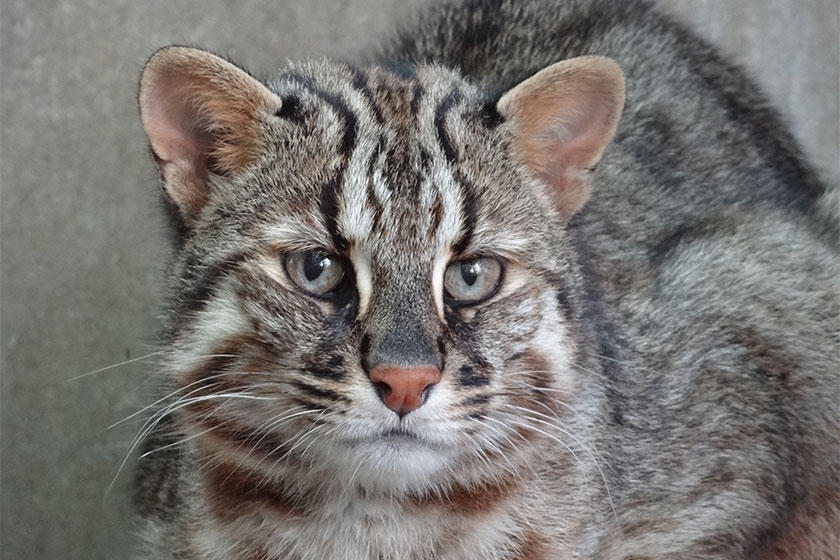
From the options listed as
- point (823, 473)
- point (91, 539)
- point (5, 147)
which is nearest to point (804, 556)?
point (823, 473)

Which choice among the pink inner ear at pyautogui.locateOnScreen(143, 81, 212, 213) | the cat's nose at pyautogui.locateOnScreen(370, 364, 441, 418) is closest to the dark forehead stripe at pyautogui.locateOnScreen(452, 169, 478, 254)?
the cat's nose at pyautogui.locateOnScreen(370, 364, 441, 418)

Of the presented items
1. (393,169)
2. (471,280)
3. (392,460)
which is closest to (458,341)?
(471,280)

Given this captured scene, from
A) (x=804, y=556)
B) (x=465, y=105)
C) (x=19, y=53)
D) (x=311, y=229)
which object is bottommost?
(x=804, y=556)

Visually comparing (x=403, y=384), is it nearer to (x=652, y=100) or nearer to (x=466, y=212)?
(x=466, y=212)

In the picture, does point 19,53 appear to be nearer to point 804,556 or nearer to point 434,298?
point 434,298

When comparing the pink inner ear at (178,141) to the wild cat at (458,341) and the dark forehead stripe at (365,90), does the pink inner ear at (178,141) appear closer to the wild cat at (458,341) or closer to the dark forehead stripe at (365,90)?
the wild cat at (458,341)

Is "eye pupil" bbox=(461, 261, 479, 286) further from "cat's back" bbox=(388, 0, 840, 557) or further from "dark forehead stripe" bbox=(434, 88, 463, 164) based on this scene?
"cat's back" bbox=(388, 0, 840, 557)

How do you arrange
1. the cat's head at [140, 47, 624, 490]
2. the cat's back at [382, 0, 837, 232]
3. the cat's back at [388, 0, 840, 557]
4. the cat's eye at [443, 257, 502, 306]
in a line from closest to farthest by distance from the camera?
the cat's head at [140, 47, 624, 490] < the cat's eye at [443, 257, 502, 306] < the cat's back at [388, 0, 840, 557] < the cat's back at [382, 0, 837, 232]
